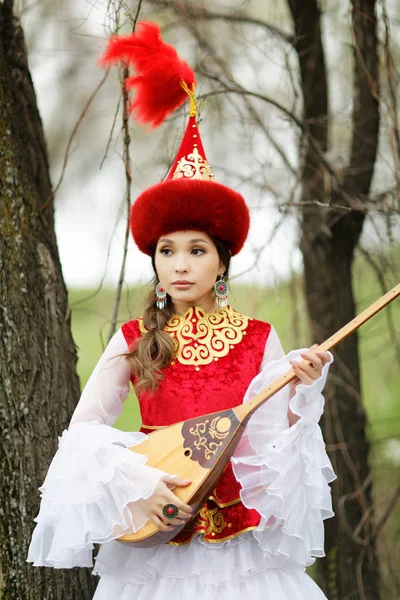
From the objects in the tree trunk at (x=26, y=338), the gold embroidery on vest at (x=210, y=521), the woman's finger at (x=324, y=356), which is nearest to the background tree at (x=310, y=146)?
the tree trunk at (x=26, y=338)

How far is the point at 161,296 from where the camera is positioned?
246 centimetres

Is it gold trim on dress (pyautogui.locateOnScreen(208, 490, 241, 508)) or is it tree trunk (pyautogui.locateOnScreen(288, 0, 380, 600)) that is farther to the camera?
tree trunk (pyautogui.locateOnScreen(288, 0, 380, 600))

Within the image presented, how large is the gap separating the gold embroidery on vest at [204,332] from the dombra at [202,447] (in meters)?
0.24

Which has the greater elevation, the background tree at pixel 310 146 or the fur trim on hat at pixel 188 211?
the background tree at pixel 310 146

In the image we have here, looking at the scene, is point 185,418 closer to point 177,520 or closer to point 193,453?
point 193,453

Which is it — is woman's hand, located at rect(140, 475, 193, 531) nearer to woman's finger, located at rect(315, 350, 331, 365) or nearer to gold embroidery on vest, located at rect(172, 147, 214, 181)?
woman's finger, located at rect(315, 350, 331, 365)

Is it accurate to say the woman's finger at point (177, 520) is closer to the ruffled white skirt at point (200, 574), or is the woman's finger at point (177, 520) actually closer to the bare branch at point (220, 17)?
the ruffled white skirt at point (200, 574)

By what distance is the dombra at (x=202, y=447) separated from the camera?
2.11 metres

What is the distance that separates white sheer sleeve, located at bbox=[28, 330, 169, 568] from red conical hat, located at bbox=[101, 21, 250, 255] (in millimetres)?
644

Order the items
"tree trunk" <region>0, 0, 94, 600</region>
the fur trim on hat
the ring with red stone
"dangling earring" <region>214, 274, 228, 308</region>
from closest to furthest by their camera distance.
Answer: the ring with red stone, the fur trim on hat, "dangling earring" <region>214, 274, 228, 308</region>, "tree trunk" <region>0, 0, 94, 600</region>

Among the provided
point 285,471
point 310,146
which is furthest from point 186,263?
point 310,146

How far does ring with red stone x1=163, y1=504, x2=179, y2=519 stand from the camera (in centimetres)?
206

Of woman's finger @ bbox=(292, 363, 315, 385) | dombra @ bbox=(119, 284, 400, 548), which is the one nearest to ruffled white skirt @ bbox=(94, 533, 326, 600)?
dombra @ bbox=(119, 284, 400, 548)

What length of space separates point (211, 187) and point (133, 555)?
108 cm
